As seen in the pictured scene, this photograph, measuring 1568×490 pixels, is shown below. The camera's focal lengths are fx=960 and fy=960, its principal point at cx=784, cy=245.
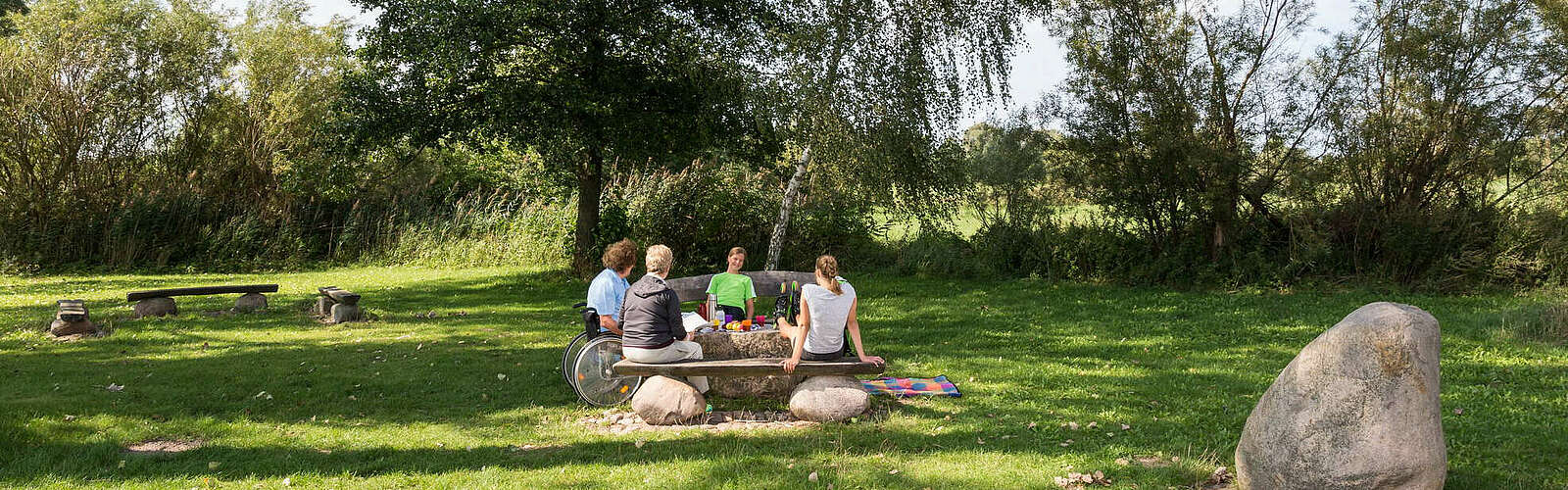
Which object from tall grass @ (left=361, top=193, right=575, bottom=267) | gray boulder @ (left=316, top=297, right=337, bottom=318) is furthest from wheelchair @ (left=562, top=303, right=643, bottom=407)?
tall grass @ (left=361, top=193, right=575, bottom=267)

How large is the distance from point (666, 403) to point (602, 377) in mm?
896

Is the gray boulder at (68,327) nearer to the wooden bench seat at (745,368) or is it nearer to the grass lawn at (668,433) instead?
the grass lawn at (668,433)

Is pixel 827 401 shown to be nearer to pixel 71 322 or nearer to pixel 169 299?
pixel 71 322

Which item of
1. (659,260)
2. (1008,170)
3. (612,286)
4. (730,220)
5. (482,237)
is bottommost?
(612,286)

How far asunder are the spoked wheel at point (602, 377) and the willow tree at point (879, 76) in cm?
679

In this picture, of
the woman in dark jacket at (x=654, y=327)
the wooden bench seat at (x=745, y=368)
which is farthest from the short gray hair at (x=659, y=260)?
the wooden bench seat at (x=745, y=368)

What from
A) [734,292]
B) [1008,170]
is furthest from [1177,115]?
[734,292]

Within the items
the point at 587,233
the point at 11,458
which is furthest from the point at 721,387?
the point at 587,233

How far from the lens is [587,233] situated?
15.7 meters

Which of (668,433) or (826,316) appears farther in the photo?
(826,316)

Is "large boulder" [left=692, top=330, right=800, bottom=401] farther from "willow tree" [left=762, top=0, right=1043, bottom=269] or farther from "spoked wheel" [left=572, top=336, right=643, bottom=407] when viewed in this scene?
"willow tree" [left=762, top=0, right=1043, bottom=269]

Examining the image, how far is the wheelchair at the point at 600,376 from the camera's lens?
22.1 ft

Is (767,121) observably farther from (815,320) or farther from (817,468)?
(817,468)

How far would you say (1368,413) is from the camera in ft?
13.6
